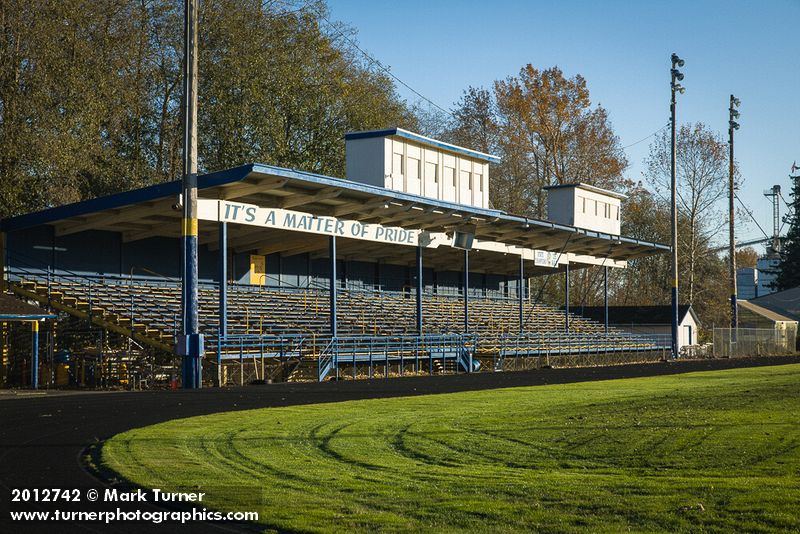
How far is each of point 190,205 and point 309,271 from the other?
1896cm

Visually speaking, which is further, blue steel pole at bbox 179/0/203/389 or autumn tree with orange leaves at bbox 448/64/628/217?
autumn tree with orange leaves at bbox 448/64/628/217

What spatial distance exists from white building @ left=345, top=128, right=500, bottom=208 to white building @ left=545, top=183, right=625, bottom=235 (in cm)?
816

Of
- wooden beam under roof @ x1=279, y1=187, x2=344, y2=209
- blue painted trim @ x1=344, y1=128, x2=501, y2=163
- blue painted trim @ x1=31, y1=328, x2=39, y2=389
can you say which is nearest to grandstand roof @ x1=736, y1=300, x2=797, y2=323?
blue painted trim @ x1=344, y1=128, x2=501, y2=163

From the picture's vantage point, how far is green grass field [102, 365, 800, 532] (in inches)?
329

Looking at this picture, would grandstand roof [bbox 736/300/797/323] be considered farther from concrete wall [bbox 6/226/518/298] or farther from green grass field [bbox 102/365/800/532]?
green grass field [bbox 102/365/800/532]

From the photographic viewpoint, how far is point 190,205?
966 inches

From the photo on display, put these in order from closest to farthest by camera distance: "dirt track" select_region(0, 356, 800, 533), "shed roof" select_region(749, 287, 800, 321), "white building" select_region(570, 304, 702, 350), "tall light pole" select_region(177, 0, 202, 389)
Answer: "dirt track" select_region(0, 356, 800, 533)
"tall light pole" select_region(177, 0, 202, 389)
"white building" select_region(570, 304, 702, 350)
"shed roof" select_region(749, 287, 800, 321)

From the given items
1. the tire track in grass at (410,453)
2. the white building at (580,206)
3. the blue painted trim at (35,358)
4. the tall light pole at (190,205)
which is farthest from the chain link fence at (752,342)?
the tire track in grass at (410,453)

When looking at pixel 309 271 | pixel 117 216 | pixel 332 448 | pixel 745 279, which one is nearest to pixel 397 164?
pixel 309 271

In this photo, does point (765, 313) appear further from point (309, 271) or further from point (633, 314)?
point (309, 271)

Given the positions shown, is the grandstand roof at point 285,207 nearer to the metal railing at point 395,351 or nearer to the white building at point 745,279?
the metal railing at point 395,351

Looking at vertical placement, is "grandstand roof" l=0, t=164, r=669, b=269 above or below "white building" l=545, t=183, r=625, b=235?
below

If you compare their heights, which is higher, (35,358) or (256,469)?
(35,358)

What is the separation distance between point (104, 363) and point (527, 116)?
4313 cm
